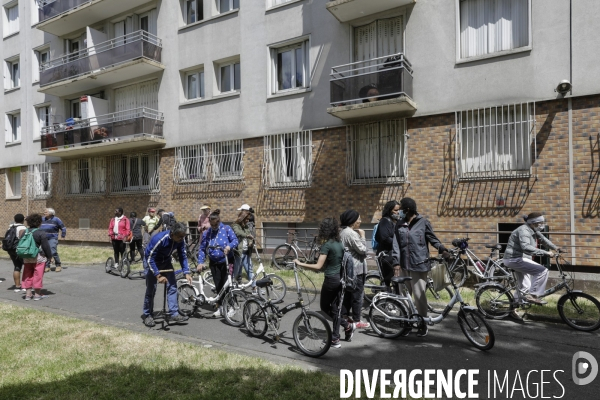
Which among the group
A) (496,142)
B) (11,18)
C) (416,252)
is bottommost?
(416,252)

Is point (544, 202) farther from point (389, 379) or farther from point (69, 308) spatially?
point (69, 308)

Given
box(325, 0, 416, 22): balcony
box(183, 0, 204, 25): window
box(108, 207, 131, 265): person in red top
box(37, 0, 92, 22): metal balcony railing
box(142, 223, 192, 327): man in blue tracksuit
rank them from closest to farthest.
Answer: box(142, 223, 192, 327): man in blue tracksuit → box(325, 0, 416, 22): balcony → box(108, 207, 131, 265): person in red top → box(183, 0, 204, 25): window → box(37, 0, 92, 22): metal balcony railing

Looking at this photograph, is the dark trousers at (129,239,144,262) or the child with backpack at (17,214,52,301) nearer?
the child with backpack at (17,214,52,301)

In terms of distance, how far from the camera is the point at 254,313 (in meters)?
6.10

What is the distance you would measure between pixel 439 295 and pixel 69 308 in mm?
7108

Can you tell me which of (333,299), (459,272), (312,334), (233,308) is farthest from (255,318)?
(459,272)

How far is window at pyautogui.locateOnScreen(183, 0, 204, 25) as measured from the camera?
16219mm

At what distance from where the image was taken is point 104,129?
1759 cm

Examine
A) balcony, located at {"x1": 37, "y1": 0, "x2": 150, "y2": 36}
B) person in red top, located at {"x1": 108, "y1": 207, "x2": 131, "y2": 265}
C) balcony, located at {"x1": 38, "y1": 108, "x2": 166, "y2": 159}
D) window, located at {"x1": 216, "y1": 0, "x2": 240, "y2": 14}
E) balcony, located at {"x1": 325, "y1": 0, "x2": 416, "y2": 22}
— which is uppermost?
balcony, located at {"x1": 37, "y1": 0, "x2": 150, "y2": 36}

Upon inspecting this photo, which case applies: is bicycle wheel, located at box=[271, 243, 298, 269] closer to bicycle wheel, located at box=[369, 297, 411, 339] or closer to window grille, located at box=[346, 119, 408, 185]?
window grille, located at box=[346, 119, 408, 185]

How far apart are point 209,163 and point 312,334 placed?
1118cm

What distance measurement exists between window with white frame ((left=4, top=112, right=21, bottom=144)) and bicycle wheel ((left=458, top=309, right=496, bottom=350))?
2487cm

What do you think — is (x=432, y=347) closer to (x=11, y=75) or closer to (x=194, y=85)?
(x=194, y=85)

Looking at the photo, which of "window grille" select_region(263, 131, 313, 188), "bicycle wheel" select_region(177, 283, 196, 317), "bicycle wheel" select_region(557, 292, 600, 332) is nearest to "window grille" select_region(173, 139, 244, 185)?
"window grille" select_region(263, 131, 313, 188)
